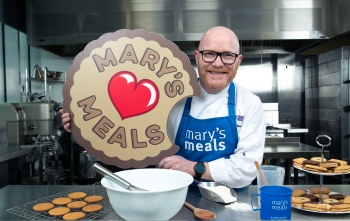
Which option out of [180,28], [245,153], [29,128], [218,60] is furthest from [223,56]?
[180,28]

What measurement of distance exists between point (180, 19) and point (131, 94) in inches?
136

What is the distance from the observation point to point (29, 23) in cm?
461

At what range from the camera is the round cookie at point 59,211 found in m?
1.01

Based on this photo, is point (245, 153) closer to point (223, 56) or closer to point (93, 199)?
point (223, 56)

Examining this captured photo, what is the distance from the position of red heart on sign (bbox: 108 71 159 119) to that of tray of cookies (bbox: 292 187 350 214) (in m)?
0.65

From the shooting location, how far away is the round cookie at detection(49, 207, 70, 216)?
1.01 meters

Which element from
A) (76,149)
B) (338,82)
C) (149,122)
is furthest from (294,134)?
(149,122)

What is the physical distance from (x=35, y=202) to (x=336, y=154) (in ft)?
13.7

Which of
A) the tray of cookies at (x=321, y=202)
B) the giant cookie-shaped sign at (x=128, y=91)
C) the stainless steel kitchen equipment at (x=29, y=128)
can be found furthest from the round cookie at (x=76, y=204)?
the stainless steel kitchen equipment at (x=29, y=128)

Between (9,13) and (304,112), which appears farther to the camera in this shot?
(304,112)

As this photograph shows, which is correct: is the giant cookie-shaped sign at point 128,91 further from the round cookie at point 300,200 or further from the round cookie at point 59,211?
the round cookie at point 300,200

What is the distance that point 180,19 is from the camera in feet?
14.7

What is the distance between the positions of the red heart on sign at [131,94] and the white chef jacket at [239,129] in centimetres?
28

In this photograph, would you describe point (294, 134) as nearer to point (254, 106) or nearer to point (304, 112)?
point (304, 112)
